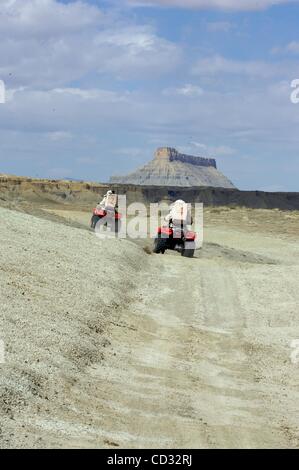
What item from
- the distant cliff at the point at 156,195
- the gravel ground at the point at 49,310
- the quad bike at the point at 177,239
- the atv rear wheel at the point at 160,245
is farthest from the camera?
the distant cliff at the point at 156,195

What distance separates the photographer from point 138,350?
13.8 m

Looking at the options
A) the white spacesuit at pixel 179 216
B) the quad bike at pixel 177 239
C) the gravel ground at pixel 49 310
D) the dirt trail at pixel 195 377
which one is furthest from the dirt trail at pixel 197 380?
the white spacesuit at pixel 179 216

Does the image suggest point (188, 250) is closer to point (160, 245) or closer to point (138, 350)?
point (160, 245)

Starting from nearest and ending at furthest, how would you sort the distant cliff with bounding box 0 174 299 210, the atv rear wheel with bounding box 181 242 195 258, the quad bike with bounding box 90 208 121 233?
A: the atv rear wheel with bounding box 181 242 195 258
the quad bike with bounding box 90 208 121 233
the distant cliff with bounding box 0 174 299 210

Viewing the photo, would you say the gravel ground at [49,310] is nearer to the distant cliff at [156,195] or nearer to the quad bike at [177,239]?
the quad bike at [177,239]

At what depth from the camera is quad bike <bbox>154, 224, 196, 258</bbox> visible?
97.1 feet

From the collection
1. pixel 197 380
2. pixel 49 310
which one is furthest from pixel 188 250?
pixel 197 380

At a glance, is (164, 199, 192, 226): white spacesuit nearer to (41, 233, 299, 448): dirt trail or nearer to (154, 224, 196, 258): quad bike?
(154, 224, 196, 258): quad bike

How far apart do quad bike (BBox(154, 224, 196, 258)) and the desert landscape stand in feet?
11.5

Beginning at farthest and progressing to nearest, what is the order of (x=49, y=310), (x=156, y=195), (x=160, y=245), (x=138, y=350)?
(x=156, y=195) → (x=160, y=245) → (x=49, y=310) → (x=138, y=350)

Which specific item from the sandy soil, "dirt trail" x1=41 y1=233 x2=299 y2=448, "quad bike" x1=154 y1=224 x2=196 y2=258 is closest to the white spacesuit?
"quad bike" x1=154 y1=224 x2=196 y2=258

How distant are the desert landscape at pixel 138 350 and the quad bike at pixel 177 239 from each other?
3.50 m

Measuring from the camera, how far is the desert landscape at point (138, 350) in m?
9.30
